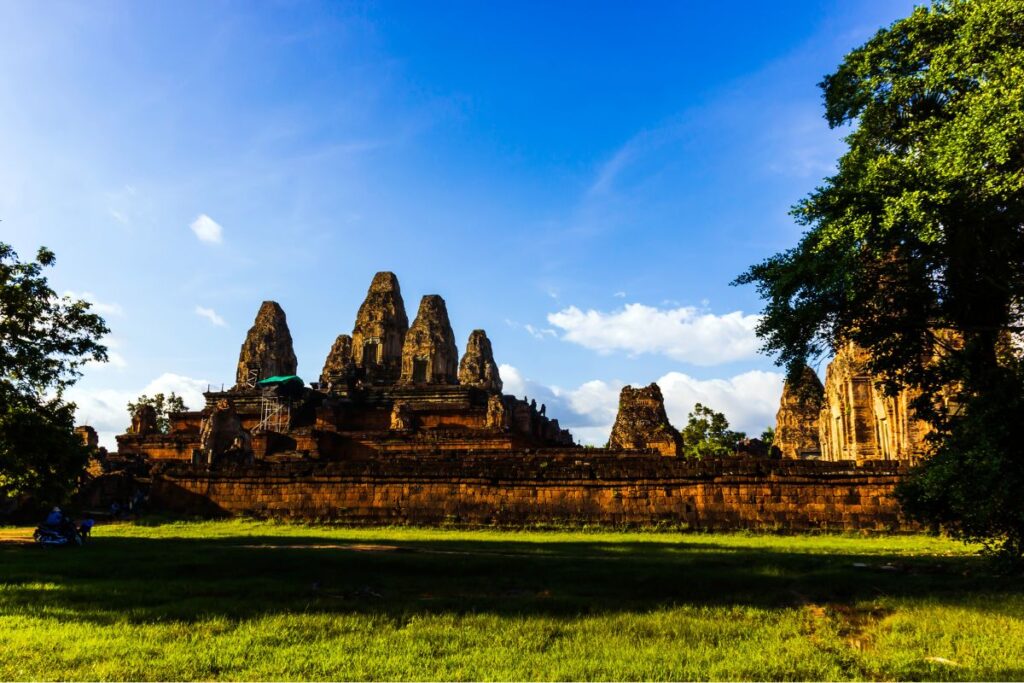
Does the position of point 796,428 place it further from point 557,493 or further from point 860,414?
point 557,493

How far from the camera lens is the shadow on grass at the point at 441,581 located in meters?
7.46

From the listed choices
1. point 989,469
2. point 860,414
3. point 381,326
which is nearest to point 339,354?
point 381,326

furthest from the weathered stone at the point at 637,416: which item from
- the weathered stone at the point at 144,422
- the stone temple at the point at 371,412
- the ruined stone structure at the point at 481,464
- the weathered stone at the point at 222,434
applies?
the weathered stone at the point at 144,422

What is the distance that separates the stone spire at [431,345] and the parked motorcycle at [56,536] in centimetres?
3564

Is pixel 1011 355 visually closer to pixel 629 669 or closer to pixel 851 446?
pixel 629 669

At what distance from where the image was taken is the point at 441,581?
28.8 feet

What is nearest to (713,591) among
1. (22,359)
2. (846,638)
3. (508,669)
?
(846,638)

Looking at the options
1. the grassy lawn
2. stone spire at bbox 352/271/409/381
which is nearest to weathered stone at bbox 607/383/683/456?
the grassy lawn

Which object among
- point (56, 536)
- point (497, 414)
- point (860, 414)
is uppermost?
point (497, 414)

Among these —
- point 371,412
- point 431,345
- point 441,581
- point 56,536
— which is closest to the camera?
point 441,581

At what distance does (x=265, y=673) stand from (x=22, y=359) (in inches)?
392

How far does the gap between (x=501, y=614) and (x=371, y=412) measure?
27172 millimetres

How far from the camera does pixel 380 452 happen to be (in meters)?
25.5

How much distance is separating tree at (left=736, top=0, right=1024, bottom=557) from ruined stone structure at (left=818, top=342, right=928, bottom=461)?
1437 cm
